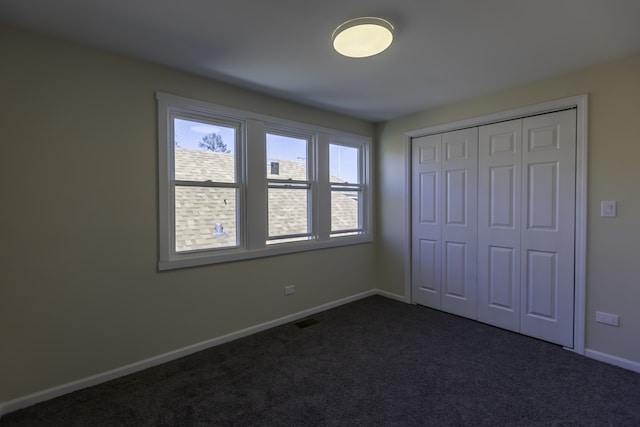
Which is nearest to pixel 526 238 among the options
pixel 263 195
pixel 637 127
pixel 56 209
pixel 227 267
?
pixel 637 127

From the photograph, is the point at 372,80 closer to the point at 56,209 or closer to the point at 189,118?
the point at 189,118

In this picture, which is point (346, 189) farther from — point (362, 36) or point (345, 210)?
point (362, 36)

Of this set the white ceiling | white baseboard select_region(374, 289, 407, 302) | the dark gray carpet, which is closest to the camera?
the white ceiling

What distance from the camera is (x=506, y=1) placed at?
5.67ft

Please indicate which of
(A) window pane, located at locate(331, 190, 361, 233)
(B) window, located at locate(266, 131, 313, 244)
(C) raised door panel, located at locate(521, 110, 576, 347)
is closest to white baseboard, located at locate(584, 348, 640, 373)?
(C) raised door panel, located at locate(521, 110, 576, 347)

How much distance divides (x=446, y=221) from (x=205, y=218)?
2707 millimetres

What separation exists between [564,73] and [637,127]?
2.36 feet

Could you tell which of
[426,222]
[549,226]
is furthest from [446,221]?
[549,226]

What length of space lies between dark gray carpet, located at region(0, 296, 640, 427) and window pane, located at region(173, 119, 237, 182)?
5.31 ft

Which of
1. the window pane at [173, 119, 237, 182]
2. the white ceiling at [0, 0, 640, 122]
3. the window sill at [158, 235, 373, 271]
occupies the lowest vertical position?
the window sill at [158, 235, 373, 271]

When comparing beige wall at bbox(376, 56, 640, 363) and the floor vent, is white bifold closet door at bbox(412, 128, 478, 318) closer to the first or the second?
beige wall at bbox(376, 56, 640, 363)

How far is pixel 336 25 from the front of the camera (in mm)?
1970

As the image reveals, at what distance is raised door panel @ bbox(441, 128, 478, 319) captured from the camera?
11.2ft

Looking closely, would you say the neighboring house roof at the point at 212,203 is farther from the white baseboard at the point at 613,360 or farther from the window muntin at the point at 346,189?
the white baseboard at the point at 613,360
